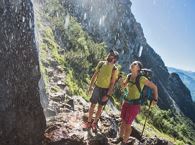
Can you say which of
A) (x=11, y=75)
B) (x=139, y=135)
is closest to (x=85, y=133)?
(x=11, y=75)

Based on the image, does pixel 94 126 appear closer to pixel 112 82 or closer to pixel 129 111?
pixel 112 82

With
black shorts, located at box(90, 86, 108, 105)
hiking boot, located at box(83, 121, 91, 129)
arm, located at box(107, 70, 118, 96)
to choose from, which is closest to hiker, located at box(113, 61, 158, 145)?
arm, located at box(107, 70, 118, 96)

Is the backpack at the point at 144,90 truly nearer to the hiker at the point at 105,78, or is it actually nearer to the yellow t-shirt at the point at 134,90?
the yellow t-shirt at the point at 134,90

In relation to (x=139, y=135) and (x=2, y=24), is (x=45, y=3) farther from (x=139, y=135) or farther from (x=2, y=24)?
(x=2, y=24)

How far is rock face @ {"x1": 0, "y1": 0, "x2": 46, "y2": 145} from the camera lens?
415 inches

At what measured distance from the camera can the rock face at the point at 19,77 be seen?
1054 centimetres

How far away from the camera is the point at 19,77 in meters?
11.3

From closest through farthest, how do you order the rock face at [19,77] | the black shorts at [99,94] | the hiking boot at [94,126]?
the rock face at [19,77] → the black shorts at [99,94] → the hiking boot at [94,126]

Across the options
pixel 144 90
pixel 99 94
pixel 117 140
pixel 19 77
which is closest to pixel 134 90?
pixel 144 90

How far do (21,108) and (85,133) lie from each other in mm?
3598

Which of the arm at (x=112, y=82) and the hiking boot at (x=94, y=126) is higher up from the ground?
the arm at (x=112, y=82)

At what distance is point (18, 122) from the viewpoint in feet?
37.2

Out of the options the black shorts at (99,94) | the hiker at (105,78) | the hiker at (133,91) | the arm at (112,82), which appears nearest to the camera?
the hiker at (133,91)

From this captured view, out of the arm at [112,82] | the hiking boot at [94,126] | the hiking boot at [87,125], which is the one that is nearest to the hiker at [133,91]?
the arm at [112,82]
